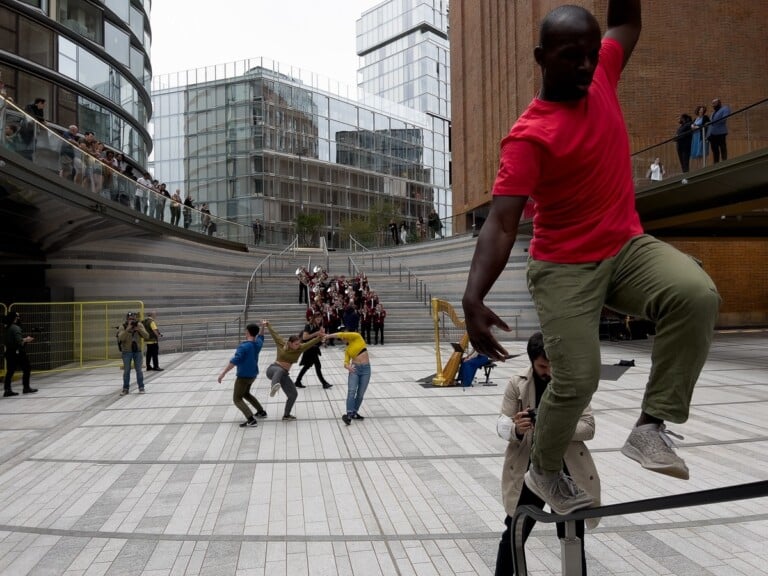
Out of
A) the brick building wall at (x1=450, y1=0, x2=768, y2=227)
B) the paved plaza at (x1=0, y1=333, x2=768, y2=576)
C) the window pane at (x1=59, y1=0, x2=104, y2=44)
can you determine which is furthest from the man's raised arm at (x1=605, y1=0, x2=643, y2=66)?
the window pane at (x1=59, y1=0, x2=104, y2=44)

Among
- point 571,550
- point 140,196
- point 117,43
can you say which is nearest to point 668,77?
point 140,196

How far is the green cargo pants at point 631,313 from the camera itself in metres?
1.88

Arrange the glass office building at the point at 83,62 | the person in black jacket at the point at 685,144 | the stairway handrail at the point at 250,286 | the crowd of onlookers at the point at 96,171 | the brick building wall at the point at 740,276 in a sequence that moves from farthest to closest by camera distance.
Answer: the brick building wall at the point at 740,276, the stairway handrail at the point at 250,286, the glass office building at the point at 83,62, the person in black jacket at the point at 685,144, the crowd of onlookers at the point at 96,171

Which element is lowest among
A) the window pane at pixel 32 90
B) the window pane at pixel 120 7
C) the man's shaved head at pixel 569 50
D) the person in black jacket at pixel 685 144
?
the man's shaved head at pixel 569 50

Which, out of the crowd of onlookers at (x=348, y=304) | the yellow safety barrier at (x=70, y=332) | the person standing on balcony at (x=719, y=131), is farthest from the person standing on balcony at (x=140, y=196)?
the person standing on balcony at (x=719, y=131)

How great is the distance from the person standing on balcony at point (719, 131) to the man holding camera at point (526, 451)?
1416 cm

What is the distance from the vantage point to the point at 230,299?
101 ft

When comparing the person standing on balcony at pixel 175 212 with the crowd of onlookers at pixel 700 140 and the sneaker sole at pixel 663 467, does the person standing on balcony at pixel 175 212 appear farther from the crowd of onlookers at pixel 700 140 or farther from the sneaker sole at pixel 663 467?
the sneaker sole at pixel 663 467

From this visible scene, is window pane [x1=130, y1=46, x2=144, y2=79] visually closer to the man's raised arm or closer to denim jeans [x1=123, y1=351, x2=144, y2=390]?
denim jeans [x1=123, y1=351, x2=144, y2=390]

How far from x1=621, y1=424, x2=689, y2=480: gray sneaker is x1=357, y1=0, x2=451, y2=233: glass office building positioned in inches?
3133

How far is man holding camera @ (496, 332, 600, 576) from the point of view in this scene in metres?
3.45

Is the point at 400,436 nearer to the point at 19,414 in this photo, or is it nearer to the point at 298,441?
the point at 298,441

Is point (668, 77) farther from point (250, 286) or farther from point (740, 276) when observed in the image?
point (250, 286)

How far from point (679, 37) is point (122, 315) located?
2596cm
